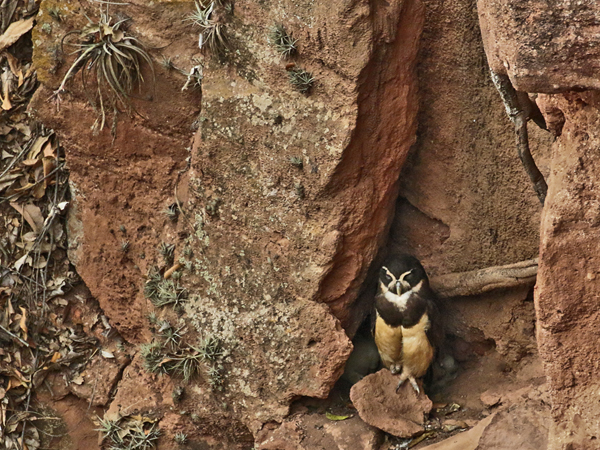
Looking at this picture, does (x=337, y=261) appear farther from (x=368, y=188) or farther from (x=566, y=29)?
(x=566, y=29)

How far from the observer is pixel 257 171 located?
201 inches

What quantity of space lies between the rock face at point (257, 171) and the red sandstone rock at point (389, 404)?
21 centimetres

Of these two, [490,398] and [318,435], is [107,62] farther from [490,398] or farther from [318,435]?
[490,398]

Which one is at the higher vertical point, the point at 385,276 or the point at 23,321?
the point at 385,276

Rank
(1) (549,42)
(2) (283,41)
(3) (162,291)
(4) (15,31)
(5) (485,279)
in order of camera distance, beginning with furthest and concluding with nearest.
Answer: (4) (15,31) < (3) (162,291) < (5) (485,279) < (2) (283,41) < (1) (549,42)

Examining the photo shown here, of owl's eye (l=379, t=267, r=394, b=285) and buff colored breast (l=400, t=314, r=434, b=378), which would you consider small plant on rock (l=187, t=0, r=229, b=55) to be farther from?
buff colored breast (l=400, t=314, r=434, b=378)

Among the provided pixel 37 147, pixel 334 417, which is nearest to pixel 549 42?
pixel 334 417

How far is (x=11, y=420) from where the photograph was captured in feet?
19.5

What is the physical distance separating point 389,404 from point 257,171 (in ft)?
5.00

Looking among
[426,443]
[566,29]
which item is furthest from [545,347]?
[426,443]

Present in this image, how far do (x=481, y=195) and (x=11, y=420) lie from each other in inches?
134

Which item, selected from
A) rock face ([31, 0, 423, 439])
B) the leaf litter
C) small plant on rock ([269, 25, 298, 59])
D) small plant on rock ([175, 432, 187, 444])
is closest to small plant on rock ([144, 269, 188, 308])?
rock face ([31, 0, 423, 439])

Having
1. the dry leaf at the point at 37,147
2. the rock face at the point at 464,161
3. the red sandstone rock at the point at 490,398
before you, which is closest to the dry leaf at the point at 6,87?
the dry leaf at the point at 37,147

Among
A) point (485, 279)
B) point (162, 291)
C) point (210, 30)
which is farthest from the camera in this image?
point (162, 291)
